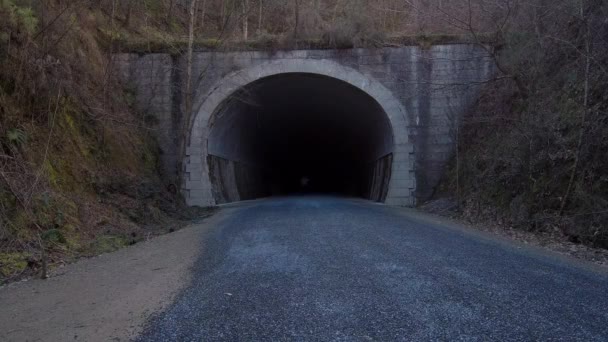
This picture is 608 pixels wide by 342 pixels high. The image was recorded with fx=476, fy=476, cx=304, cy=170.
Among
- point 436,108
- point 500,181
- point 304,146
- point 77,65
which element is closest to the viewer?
point 500,181

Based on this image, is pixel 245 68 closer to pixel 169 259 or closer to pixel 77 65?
pixel 77 65

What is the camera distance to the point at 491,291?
443cm

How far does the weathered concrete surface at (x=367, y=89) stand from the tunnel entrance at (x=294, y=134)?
0.44 m

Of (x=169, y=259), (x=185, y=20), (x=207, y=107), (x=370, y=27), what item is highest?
(x=185, y=20)

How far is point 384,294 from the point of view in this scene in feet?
14.2

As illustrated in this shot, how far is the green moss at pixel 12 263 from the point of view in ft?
18.0

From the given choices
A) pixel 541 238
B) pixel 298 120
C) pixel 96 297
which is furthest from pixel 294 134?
pixel 96 297

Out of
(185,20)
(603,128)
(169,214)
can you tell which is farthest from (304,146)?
(603,128)

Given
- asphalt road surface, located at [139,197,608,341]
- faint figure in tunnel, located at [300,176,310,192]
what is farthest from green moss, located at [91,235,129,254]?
faint figure in tunnel, located at [300,176,310,192]

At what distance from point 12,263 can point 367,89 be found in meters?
12.2

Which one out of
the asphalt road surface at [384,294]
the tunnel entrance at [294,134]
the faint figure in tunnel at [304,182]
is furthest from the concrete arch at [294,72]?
the faint figure in tunnel at [304,182]

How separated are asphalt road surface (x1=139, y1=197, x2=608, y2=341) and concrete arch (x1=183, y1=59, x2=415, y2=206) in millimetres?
8283

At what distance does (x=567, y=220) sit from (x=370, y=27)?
33.5 feet

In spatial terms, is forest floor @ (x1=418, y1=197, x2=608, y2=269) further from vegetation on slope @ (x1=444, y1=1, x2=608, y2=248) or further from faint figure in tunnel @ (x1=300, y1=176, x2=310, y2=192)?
faint figure in tunnel @ (x1=300, y1=176, x2=310, y2=192)
